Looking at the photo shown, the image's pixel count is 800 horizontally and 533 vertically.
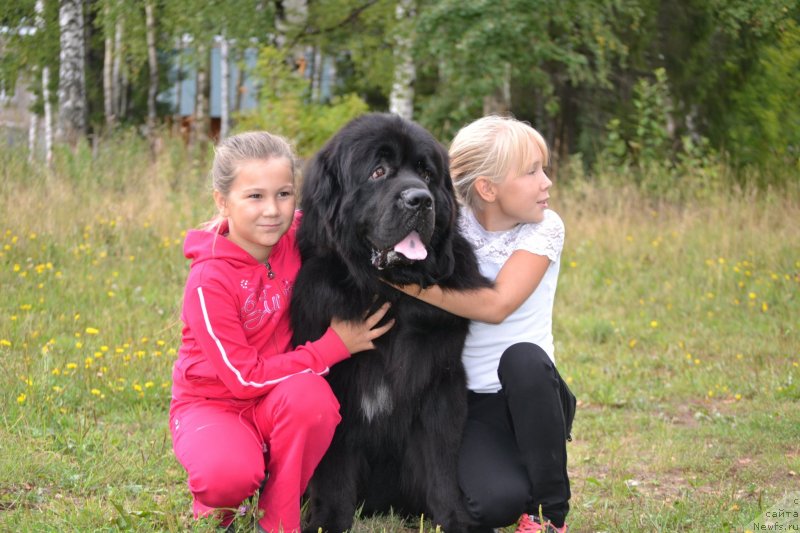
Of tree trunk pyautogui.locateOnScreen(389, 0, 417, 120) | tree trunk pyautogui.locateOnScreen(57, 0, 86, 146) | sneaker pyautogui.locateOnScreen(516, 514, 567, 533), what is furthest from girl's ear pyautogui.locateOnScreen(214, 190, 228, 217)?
tree trunk pyautogui.locateOnScreen(57, 0, 86, 146)

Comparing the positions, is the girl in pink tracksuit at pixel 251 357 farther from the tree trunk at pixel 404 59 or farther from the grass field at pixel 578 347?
the tree trunk at pixel 404 59

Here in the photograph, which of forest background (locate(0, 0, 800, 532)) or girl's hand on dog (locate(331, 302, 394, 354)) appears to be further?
forest background (locate(0, 0, 800, 532))

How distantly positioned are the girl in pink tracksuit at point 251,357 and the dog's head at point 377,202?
0.12m

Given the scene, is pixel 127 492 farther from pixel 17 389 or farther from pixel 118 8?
pixel 118 8

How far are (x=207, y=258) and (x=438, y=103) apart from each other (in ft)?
28.2

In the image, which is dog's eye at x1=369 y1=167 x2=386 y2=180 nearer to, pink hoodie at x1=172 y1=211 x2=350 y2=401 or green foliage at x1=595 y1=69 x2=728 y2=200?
pink hoodie at x1=172 y1=211 x2=350 y2=401

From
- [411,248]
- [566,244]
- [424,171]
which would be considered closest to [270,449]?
[411,248]

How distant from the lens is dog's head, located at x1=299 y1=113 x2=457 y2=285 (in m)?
2.71

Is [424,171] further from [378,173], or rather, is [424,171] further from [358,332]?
[358,332]

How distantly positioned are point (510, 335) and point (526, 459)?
16.3 inches

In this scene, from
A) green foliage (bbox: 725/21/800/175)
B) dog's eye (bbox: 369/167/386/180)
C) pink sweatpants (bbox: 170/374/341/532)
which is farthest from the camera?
green foliage (bbox: 725/21/800/175)

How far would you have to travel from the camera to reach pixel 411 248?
269 centimetres

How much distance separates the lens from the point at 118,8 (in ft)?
30.3

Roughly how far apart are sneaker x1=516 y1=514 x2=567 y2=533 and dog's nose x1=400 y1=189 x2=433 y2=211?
1.00 metres
